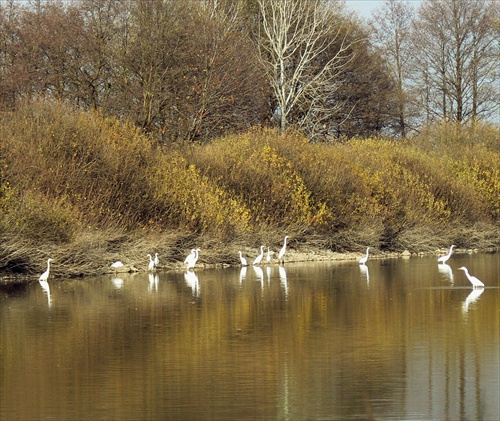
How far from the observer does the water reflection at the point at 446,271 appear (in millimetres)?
28312

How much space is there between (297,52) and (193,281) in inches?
1356

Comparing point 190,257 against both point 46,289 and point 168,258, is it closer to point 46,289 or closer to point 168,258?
point 168,258

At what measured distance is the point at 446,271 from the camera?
101 ft

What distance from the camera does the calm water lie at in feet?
41.2

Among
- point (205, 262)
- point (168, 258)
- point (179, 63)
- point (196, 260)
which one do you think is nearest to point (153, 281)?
point (196, 260)

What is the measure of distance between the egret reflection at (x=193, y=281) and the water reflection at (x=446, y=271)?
6047mm

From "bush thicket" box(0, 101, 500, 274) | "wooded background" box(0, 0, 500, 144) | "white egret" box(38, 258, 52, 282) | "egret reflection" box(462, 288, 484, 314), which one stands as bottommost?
"egret reflection" box(462, 288, 484, 314)

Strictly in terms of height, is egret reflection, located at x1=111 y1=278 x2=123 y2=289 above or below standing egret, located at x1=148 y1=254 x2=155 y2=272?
below

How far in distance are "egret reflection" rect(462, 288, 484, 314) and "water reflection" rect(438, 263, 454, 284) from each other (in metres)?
2.50

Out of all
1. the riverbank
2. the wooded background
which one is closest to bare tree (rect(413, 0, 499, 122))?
the wooded background

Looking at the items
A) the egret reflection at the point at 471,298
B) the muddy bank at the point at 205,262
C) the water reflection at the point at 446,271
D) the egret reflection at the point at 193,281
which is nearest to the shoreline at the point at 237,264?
the muddy bank at the point at 205,262

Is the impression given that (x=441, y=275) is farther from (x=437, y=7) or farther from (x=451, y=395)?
(x=437, y=7)

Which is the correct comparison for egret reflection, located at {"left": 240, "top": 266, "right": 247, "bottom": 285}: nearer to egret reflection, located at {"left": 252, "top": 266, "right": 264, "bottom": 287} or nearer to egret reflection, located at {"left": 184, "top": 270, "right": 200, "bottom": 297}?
egret reflection, located at {"left": 252, "top": 266, "right": 264, "bottom": 287}

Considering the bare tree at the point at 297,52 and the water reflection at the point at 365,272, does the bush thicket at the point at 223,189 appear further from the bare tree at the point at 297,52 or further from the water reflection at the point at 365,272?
the bare tree at the point at 297,52
